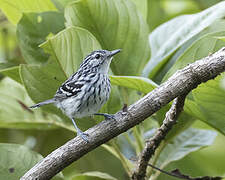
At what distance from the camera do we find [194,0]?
195 inches

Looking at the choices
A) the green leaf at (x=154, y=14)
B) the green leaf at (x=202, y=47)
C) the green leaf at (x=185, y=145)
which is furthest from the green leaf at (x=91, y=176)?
the green leaf at (x=154, y=14)

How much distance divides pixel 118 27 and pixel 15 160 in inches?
45.1

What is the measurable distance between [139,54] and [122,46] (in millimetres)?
137

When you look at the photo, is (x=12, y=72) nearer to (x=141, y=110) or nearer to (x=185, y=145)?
(x=141, y=110)

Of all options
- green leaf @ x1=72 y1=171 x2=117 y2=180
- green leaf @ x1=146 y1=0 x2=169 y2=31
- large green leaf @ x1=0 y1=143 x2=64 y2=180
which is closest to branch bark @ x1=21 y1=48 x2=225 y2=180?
large green leaf @ x1=0 y1=143 x2=64 y2=180

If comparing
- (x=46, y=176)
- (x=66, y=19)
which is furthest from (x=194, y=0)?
(x=46, y=176)

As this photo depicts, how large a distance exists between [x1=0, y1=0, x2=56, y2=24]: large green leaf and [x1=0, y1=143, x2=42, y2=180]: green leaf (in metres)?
1.05

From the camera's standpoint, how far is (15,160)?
9.37ft

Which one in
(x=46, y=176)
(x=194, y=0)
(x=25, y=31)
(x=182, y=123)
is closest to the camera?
(x=46, y=176)

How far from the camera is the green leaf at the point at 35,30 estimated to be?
3148 millimetres

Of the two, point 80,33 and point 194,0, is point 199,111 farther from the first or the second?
point 194,0

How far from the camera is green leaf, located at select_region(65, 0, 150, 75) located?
9.67ft

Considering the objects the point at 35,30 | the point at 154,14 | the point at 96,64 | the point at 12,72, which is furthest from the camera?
the point at 154,14

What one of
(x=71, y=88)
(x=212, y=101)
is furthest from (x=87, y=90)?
(x=212, y=101)
